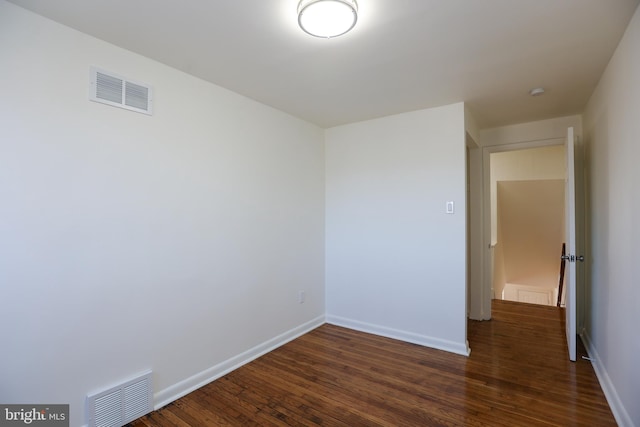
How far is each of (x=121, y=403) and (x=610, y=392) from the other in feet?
10.7

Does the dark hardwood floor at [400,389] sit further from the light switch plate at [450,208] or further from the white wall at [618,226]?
the light switch plate at [450,208]

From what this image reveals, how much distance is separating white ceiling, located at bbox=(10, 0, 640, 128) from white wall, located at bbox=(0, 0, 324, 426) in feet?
0.86

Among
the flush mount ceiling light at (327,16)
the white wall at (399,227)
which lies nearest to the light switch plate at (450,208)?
the white wall at (399,227)

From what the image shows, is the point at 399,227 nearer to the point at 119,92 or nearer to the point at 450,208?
the point at 450,208

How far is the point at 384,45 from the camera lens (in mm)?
1938

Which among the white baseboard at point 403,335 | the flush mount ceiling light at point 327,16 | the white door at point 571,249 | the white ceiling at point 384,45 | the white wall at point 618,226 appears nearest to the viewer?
the flush mount ceiling light at point 327,16

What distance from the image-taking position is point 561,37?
1.85m

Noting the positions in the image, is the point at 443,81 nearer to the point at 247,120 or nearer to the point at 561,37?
the point at 561,37

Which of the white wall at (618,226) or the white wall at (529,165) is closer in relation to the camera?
the white wall at (618,226)

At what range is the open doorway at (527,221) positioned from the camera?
16.7 ft

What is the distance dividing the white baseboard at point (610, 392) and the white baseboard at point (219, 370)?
257cm

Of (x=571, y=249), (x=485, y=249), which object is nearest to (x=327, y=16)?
(x=571, y=249)

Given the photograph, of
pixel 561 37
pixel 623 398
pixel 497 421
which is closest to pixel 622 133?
pixel 561 37

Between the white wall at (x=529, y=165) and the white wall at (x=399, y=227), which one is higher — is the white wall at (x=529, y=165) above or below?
above
